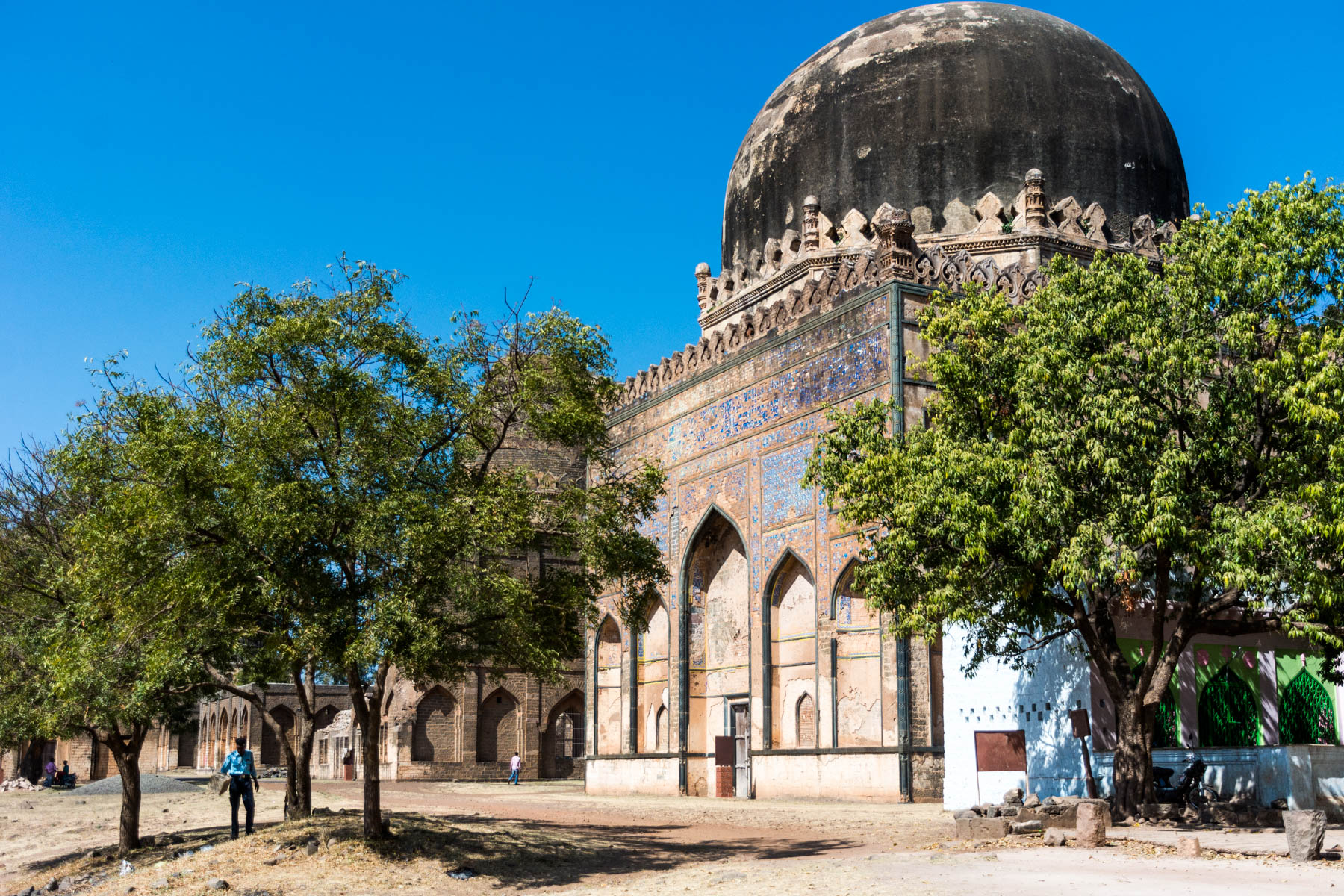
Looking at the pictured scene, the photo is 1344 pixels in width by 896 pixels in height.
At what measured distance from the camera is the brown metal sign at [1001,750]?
42.6 ft

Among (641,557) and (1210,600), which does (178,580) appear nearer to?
(641,557)

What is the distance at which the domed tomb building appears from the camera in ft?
59.4

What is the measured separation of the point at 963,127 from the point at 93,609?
1605cm

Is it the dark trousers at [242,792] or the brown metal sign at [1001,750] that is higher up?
the brown metal sign at [1001,750]

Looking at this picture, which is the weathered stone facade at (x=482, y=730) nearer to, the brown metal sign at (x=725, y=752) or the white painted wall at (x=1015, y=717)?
the brown metal sign at (x=725, y=752)

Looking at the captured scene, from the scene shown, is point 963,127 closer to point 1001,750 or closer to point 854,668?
point 854,668

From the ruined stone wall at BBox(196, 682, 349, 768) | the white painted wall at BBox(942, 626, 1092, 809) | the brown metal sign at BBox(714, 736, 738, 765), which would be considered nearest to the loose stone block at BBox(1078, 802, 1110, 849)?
the white painted wall at BBox(942, 626, 1092, 809)

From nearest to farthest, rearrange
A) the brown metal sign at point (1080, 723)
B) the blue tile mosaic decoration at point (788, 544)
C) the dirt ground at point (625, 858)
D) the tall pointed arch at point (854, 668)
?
1. the dirt ground at point (625, 858)
2. the brown metal sign at point (1080, 723)
3. the tall pointed arch at point (854, 668)
4. the blue tile mosaic decoration at point (788, 544)

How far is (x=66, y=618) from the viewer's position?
13227 mm

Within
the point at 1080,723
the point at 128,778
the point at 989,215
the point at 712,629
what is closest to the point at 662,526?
the point at 712,629

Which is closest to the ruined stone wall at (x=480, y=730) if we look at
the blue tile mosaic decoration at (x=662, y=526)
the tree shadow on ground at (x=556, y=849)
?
the blue tile mosaic decoration at (x=662, y=526)

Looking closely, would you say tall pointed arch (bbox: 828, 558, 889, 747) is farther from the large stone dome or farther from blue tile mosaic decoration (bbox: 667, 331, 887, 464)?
the large stone dome

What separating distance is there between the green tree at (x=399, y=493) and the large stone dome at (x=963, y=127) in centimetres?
1145

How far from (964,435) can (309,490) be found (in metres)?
6.11
